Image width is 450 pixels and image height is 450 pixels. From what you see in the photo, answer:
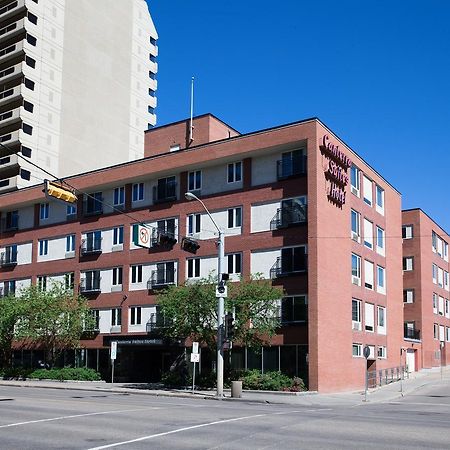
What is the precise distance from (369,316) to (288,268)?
399 inches

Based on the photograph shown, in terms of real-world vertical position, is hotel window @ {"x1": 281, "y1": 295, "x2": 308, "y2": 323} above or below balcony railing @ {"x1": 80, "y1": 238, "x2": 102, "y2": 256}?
below

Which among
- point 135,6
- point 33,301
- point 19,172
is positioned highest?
point 135,6

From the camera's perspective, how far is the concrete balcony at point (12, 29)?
79.7 m

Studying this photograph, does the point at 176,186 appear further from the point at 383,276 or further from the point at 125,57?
the point at 125,57

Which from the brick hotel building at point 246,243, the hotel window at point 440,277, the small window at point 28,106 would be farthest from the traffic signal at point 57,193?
the hotel window at point 440,277

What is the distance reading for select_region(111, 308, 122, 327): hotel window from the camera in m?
53.0

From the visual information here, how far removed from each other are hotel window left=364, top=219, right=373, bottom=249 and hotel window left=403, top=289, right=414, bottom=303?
21.3m

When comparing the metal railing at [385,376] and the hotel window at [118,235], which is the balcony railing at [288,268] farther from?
the hotel window at [118,235]

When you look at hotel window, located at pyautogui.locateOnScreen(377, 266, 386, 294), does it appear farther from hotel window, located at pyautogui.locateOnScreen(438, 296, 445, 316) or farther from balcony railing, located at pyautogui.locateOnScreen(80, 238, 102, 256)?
hotel window, located at pyautogui.locateOnScreen(438, 296, 445, 316)

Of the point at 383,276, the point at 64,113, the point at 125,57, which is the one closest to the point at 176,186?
the point at 383,276

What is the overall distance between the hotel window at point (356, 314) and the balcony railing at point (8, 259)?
31.1 meters

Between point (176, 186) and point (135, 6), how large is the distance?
52.8m

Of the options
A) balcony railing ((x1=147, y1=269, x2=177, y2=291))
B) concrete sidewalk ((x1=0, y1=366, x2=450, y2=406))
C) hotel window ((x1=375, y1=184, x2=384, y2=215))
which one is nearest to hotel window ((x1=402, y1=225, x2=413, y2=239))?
hotel window ((x1=375, y1=184, x2=384, y2=215))

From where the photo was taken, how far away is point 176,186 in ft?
169
